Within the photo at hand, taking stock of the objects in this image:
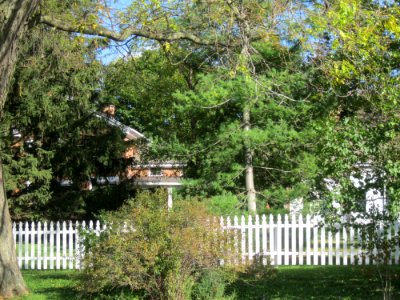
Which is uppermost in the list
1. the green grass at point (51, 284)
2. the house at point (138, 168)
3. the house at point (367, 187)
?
the house at point (138, 168)

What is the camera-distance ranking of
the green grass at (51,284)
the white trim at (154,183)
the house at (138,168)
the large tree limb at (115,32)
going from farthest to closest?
the white trim at (154,183) → the house at (138,168) → the green grass at (51,284) → the large tree limb at (115,32)

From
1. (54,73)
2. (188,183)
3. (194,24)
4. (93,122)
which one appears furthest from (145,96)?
(194,24)

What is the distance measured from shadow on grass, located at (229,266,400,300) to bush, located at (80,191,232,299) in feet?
4.29

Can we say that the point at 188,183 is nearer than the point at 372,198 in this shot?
No

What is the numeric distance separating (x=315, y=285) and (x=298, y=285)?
1.12ft

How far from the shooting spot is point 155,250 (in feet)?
30.7

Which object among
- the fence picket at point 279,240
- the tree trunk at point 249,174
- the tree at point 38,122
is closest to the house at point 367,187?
the fence picket at point 279,240

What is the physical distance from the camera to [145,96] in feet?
89.9

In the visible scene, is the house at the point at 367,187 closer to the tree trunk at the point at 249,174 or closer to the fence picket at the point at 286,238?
the fence picket at the point at 286,238

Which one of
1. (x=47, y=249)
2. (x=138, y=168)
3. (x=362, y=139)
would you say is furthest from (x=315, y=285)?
(x=138, y=168)

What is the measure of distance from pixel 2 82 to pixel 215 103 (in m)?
8.07

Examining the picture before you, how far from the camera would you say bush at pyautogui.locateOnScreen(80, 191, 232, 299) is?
31.0 ft

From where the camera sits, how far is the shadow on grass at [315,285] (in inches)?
441

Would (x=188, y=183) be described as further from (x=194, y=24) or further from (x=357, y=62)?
(x=357, y=62)
